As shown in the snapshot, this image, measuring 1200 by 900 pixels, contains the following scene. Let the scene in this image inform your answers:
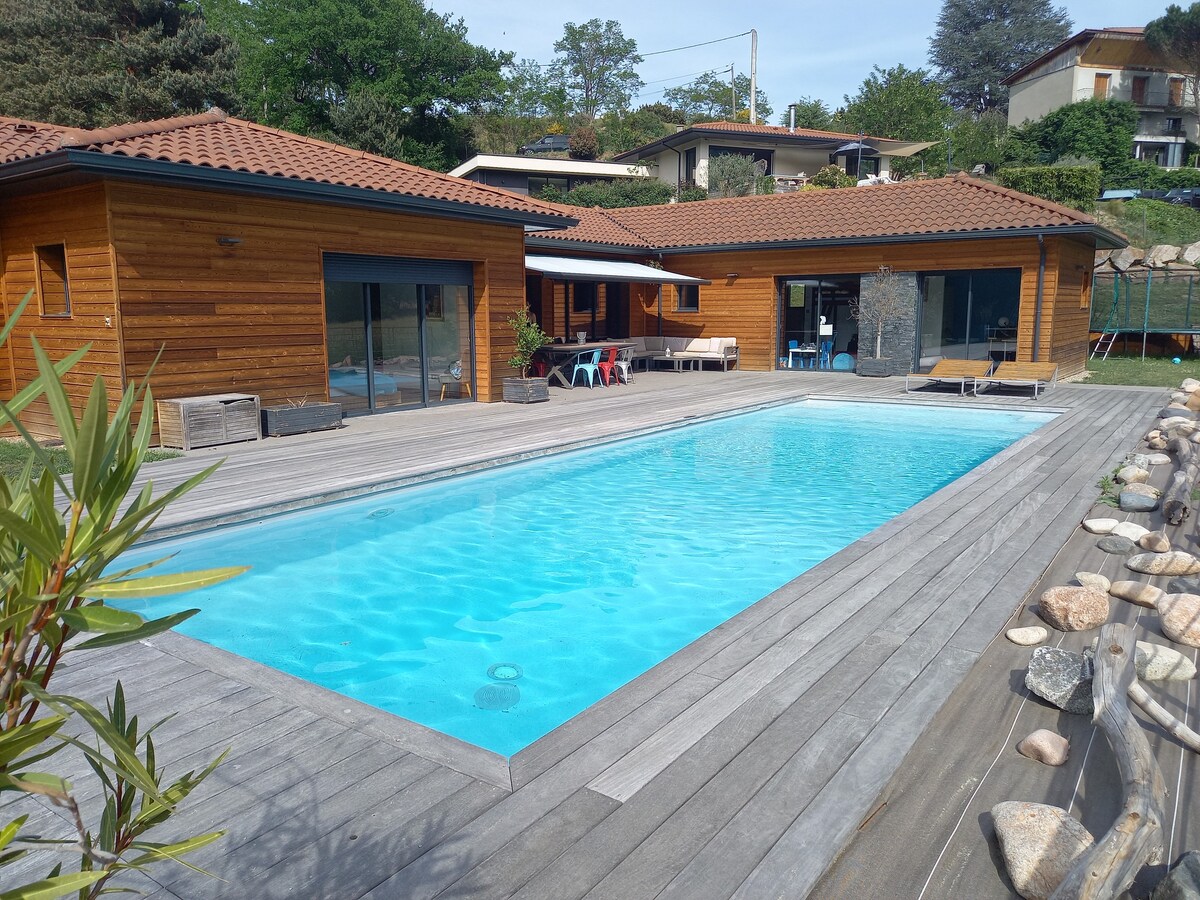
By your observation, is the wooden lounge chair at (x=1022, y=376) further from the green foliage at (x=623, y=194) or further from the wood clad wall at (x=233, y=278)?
the green foliage at (x=623, y=194)

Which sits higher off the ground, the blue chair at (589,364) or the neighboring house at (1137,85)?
the neighboring house at (1137,85)

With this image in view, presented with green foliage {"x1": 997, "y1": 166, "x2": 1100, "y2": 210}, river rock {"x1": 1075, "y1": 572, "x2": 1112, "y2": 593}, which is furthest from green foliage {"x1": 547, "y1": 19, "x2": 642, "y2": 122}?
river rock {"x1": 1075, "y1": 572, "x2": 1112, "y2": 593}

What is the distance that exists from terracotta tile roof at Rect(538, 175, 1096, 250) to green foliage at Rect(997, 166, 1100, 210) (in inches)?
427

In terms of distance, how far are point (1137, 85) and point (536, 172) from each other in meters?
30.3

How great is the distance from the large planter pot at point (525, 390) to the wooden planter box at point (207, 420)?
430 cm

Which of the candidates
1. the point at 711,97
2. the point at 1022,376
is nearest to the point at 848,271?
the point at 1022,376

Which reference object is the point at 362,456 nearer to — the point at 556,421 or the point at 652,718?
the point at 556,421

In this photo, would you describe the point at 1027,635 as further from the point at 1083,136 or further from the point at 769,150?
the point at 1083,136

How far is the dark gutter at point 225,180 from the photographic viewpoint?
812 cm

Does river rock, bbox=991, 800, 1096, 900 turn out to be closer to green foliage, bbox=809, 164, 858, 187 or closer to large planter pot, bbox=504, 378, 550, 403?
large planter pot, bbox=504, 378, 550, 403

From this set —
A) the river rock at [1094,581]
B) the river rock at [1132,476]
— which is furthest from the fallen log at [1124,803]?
the river rock at [1132,476]

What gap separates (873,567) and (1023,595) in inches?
32.2

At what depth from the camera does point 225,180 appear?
911 centimetres

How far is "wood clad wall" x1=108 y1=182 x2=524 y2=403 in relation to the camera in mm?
8750
